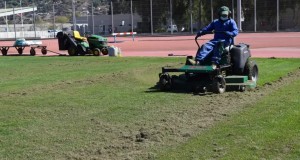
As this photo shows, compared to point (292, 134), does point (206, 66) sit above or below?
above

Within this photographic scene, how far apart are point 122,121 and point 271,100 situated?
2.90 metres

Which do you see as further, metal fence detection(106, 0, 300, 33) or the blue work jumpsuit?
metal fence detection(106, 0, 300, 33)

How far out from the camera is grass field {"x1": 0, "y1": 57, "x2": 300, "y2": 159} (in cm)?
578

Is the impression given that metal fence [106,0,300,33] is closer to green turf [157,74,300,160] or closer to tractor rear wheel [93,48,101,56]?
tractor rear wheel [93,48,101,56]

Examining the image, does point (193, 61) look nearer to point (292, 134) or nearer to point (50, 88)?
point (50, 88)

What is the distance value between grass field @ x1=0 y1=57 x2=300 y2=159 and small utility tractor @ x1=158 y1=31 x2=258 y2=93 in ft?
0.99

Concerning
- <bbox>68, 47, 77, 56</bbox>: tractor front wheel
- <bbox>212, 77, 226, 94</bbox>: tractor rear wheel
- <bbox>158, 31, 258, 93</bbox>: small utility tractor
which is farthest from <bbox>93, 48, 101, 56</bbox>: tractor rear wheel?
<bbox>212, 77, 226, 94</bbox>: tractor rear wheel

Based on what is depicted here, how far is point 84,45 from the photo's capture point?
953 inches

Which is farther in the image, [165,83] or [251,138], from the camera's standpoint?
[165,83]

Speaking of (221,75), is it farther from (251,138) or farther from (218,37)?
(251,138)

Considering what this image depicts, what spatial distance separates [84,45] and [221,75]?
15.2 metres

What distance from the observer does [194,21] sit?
57.0 metres

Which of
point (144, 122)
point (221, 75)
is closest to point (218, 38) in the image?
point (221, 75)

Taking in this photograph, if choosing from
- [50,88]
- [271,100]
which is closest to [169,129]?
[271,100]
